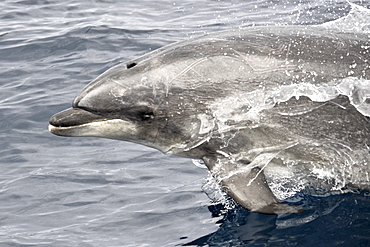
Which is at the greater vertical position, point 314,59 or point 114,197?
point 314,59

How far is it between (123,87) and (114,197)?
2090 mm

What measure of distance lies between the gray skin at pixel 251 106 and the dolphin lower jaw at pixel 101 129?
12 mm

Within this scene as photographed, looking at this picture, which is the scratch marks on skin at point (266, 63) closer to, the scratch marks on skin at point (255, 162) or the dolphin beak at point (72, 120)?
the scratch marks on skin at point (255, 162)

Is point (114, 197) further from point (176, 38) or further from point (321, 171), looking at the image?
point (176, 38)

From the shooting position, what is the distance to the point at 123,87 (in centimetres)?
824

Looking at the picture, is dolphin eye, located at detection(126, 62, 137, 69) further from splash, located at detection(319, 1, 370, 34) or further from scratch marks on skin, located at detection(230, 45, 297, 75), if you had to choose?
splash, located at detection(319, 1, 370, 34)

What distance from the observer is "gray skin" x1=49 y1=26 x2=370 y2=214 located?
8.03m

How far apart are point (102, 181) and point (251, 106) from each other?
3.09 metres

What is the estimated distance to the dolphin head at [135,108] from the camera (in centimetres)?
823

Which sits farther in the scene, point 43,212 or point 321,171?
point 43,212

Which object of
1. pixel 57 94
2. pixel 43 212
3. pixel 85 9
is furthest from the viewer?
pixel 85 9

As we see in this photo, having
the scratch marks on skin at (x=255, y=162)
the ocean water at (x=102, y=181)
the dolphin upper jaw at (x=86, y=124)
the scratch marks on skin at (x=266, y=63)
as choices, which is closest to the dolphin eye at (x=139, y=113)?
the dolphin upper jaw at (x=86, y=124)

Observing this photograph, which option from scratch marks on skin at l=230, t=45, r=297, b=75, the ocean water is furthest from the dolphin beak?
scratch marks on skin at l=230, t=45, r=297, b=75

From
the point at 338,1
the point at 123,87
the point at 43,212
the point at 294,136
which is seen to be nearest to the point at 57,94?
the point at 43,212
